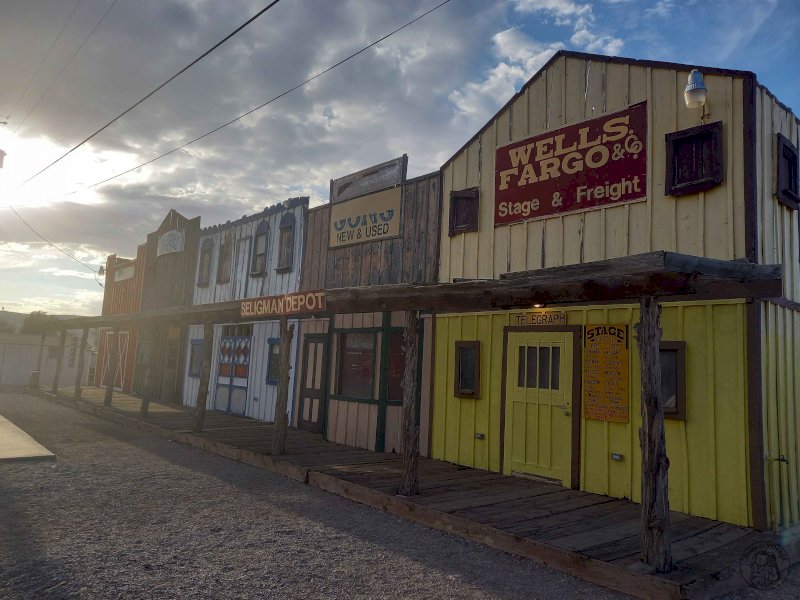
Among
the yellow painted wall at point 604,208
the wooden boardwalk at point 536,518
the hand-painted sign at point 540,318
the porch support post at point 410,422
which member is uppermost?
the yellow painted wall at point 604,208

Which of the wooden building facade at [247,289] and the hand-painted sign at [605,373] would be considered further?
the wooden building facade at [247,289]

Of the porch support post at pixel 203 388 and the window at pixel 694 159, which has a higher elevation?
the window at pixel 694 159

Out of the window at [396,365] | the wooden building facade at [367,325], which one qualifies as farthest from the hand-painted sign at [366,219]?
the window at [396,365]

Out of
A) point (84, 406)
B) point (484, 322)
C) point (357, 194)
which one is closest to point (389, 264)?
point (357, 194)

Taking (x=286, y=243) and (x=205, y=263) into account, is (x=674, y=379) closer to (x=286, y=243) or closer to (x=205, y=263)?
(x=286, y=243)

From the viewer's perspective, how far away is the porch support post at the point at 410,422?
725 cm

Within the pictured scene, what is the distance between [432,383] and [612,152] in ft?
16.5

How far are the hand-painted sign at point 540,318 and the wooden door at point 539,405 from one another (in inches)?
6.8

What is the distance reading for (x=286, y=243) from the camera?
15320 millimetres

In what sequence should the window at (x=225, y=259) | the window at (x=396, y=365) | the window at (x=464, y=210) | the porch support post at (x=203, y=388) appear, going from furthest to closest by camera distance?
the window at (x=225, y=259), the porch support post at (x=203, y=388), the window at (x=396, y=365), the window at (x=464, y=210)

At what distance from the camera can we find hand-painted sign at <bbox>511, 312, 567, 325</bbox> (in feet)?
28.0

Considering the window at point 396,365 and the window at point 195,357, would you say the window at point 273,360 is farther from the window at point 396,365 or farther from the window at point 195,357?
the window at point 396,365

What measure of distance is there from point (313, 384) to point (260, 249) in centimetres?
522

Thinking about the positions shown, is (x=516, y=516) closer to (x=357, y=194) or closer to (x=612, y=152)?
(x=612, y=152)
